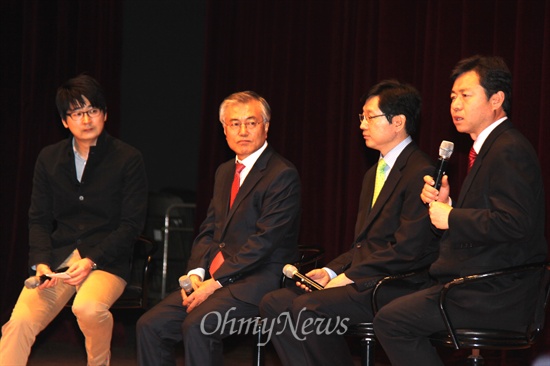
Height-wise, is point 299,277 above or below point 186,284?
above

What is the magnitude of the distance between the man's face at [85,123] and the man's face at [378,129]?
1.39 m

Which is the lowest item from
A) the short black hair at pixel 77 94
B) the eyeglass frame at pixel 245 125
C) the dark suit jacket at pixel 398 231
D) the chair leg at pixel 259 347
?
the chair leg at pixel 259 347

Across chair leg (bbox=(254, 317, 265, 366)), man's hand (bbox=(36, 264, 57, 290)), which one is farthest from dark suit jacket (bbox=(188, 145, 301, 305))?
man's hand (bbox=(36, 264, 57, 290))

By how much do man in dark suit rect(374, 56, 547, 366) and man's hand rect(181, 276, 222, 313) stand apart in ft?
2.96

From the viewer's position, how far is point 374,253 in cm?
343

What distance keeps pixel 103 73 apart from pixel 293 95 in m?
1.52

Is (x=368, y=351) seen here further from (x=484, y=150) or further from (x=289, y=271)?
(x=484, y=150)

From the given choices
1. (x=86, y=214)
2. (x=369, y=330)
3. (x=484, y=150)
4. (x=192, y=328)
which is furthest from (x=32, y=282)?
(x=484, y=150)

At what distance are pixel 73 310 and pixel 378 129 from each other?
1609 mm

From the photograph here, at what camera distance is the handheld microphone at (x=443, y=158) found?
A: 3027 mm

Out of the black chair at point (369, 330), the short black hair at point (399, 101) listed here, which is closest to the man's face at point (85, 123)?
the short black hair at point (399, 101)

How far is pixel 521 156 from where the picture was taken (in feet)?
9.82

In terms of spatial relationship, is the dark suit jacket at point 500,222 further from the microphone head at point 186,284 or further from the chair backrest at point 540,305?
the microphone head at point 186,284

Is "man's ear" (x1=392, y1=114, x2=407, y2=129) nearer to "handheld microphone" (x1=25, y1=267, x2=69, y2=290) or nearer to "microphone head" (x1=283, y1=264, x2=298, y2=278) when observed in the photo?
"microphone head" (x1=283, y1=264, x2=298, y2=278)
